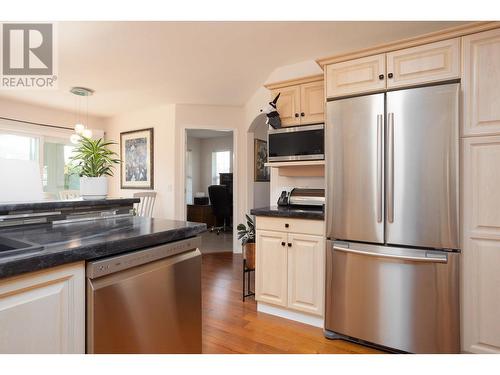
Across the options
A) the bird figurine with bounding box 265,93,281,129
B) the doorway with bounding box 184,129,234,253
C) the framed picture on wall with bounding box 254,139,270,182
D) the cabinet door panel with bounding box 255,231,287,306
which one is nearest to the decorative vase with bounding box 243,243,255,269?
the cabinet door panel with bounding box 255,231,287,306

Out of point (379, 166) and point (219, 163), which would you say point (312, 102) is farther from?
point (219, 163)

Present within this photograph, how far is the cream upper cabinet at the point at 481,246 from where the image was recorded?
5.36 feet

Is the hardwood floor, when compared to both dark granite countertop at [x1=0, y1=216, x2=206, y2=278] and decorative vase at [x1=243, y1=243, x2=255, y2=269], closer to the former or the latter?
decorative vase at [x1=243, y1=243, x2=255, y2=269]

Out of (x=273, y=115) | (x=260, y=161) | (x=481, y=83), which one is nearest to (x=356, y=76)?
(x=481, y=83)

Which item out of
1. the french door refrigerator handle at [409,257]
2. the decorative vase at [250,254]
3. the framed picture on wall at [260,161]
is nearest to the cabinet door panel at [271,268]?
the decorative vase at [250,254]

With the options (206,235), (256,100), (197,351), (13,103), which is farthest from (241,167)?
(13,103)

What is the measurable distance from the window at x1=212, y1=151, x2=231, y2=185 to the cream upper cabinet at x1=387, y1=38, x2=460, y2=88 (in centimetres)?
581

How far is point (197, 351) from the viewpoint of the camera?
58.2 inches

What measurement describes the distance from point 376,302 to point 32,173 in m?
2.31

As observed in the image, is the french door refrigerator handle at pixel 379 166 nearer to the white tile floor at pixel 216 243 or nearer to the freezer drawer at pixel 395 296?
the freezer drawer at pixel 395 296

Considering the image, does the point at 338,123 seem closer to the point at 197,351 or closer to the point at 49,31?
the point at 197,351

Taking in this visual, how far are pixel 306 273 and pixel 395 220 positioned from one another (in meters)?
0.79

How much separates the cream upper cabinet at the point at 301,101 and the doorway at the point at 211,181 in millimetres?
3551

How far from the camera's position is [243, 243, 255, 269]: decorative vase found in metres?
2.73
